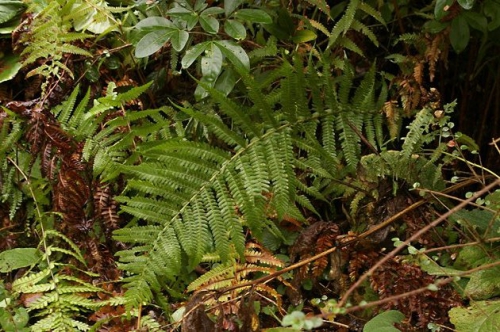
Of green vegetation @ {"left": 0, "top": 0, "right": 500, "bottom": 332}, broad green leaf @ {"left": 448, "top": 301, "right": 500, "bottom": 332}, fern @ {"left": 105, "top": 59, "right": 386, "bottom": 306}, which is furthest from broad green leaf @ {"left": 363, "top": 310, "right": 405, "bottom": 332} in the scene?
fern @ {"left": 105, "top": 59, "right": 386, "bottom": 306}

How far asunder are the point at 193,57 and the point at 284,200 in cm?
65

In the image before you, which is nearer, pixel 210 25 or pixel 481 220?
pixel 481 220

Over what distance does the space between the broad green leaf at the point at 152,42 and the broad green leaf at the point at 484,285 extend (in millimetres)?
1317

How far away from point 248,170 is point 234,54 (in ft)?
1.58

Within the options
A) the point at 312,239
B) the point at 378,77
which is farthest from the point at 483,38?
the point at 312,239

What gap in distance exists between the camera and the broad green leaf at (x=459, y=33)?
74.2 inches

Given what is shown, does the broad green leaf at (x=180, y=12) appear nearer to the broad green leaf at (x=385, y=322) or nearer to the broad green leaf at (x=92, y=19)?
the broad green leaf at (x=92, y=19)

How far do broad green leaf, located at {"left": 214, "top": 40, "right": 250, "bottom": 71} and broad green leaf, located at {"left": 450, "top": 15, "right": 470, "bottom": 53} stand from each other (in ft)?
2.43

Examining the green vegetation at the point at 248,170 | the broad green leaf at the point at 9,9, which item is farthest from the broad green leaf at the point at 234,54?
the broad green leaf at the point at 9,9

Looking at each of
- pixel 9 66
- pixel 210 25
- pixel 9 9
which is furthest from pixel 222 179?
pixel 9 9

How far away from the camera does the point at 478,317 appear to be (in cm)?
140

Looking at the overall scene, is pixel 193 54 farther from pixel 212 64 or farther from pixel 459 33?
pixel 459 33

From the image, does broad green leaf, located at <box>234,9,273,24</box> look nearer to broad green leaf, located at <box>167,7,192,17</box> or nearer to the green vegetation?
the green vegetation

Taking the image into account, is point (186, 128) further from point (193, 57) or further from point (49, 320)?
point (49, 320)
